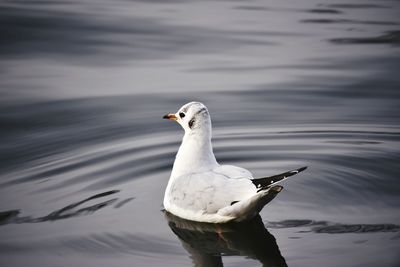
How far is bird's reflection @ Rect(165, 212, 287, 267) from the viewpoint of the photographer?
6.83 m

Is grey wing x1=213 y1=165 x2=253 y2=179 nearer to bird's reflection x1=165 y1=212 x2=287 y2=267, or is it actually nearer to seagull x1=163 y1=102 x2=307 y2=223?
seagull x1=163 y1=102 x2=307 y2=223

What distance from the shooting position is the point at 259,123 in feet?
36.0

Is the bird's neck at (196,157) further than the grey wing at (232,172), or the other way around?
the bird's neck at (196,157)

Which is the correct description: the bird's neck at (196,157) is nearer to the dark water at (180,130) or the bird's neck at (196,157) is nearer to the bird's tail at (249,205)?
the dark water at (180,130)

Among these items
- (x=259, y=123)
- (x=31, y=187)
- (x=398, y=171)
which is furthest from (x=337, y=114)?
(x=31, y=187)

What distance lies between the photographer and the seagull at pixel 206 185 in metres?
7.16

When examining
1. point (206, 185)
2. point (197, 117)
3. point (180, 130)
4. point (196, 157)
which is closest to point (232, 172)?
point (206, 185)

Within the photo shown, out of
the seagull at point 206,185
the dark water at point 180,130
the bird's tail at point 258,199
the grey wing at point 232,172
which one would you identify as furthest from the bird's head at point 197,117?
the bird's tail at point 258,199

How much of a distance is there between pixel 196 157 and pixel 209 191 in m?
0.80

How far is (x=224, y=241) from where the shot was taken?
7.27 meters

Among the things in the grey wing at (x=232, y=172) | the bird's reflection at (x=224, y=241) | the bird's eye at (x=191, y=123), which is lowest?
the bird's reflection at (x=224, y=241)

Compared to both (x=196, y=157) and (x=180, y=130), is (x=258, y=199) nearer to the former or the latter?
(x=196, y=157)

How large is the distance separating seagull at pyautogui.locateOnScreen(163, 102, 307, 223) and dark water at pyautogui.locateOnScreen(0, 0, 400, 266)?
7.8 inches

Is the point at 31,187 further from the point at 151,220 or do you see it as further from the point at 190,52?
the point at 190,52
